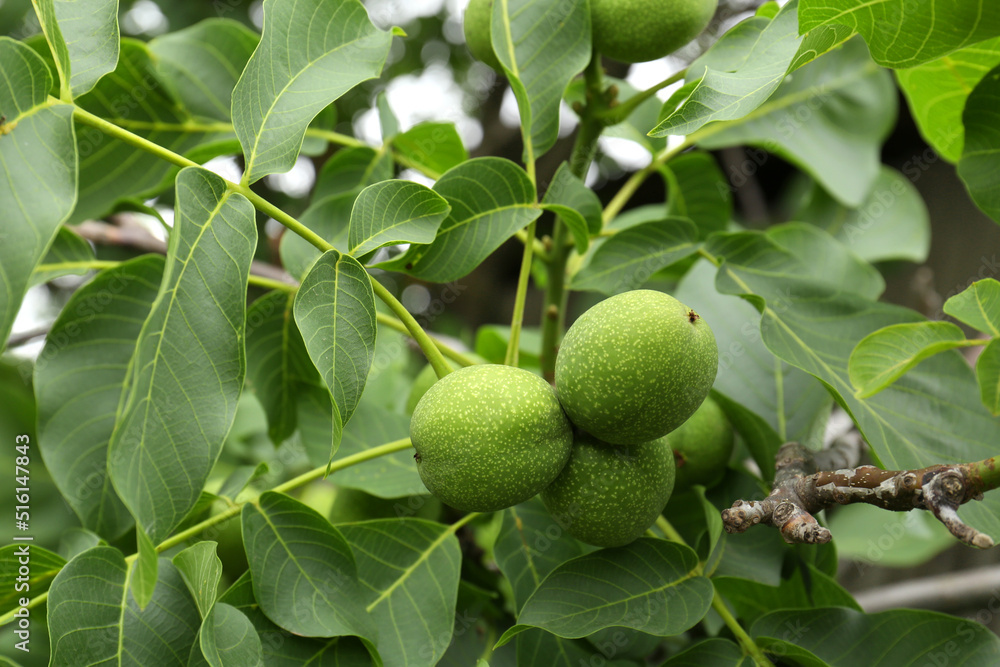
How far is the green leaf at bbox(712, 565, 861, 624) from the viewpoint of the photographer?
2.89 feet

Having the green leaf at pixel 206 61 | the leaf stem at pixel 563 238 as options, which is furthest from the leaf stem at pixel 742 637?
the green leaf at pixel 206 61

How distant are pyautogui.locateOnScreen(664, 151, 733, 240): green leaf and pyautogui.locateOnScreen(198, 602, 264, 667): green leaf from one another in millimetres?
960

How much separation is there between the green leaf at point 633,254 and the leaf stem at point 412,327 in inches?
9.8

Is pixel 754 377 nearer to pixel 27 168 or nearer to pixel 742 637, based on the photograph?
pixel 742 637

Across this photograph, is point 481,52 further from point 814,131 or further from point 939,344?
point 814,131

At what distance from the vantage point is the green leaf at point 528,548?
891 millimetres

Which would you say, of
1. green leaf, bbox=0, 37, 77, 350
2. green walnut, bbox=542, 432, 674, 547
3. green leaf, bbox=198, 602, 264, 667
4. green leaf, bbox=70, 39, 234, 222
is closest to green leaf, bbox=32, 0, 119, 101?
green leaf, bbox=0, 37, 77, 350

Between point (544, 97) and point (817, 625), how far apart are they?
0.70 meters

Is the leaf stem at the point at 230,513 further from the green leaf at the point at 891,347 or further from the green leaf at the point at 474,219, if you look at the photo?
the green leaf at the point at 891,347

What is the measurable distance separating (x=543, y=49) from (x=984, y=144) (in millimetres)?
529

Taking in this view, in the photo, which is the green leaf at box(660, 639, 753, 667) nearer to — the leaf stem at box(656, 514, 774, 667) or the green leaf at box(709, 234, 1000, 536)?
the leaf stem at box(656, 514, 774, 667)

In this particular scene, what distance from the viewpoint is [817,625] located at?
824 millimetres

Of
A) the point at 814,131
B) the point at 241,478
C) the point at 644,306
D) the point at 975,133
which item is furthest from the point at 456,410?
the point at 814,131

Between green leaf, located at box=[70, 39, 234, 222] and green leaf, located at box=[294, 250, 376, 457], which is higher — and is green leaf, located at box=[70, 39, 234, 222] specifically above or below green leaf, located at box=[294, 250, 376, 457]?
above
